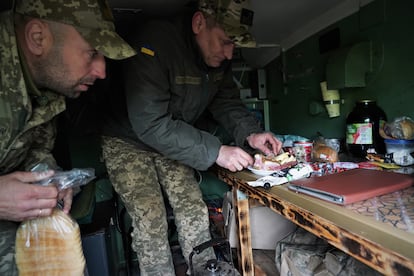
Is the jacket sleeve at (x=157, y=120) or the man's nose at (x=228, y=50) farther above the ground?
the man's nose at (x=228, y=50)

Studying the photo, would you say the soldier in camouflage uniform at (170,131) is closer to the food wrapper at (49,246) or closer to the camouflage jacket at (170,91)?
the camouflage jacket at (170,91)

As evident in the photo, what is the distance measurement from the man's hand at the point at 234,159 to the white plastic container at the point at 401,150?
482mm

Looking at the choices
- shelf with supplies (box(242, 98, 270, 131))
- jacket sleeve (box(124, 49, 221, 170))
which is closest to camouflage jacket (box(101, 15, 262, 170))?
jacket sleeve (box(124, 49, 221, 170))

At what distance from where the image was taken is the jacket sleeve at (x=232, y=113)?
4.33 feet

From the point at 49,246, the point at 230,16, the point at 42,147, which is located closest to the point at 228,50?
the point at 230,16

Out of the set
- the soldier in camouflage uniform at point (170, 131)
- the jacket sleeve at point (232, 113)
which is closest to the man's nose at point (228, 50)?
the soldier in camouflage uniform at point (170, 131)

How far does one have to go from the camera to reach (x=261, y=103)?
2.06m

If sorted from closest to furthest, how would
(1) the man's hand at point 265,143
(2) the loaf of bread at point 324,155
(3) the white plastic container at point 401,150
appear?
(3) the white plastic container at point 401,150 < (2) the loaf of bread at point 324,155 < (1) the man's hand at point 265,143

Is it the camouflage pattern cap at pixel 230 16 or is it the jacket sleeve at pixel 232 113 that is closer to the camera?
the camouflage pattern cap at pixel 230 16

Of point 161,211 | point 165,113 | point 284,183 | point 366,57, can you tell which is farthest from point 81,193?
A: point 366,57

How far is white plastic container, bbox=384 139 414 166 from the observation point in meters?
0.90

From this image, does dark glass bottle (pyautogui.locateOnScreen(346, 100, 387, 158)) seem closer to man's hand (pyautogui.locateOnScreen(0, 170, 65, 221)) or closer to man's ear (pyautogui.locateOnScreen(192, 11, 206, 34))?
man's ear (pyautogui.locateOnScreen(192, 11, 206, 34))

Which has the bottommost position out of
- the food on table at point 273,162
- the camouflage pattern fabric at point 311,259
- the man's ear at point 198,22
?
the camouflage pattern fabric at point 311,259

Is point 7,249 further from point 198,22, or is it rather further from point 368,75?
point 368,75
